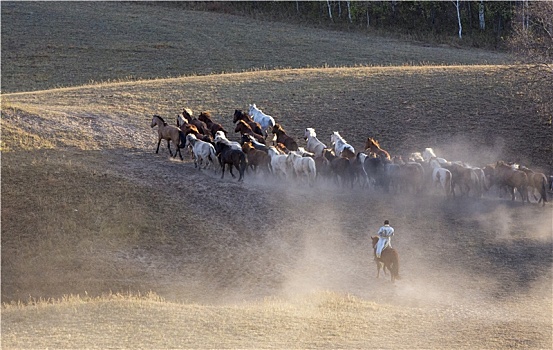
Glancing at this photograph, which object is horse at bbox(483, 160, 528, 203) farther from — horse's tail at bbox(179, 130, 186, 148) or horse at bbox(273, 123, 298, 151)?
horse's tail at bbox(179, 130, 186, 148)

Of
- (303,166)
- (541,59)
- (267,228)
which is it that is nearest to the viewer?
(267,228)

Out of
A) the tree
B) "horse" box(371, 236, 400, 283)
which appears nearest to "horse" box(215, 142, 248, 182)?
"horse" box(371, 236, 400, 283)

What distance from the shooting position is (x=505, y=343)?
1664cm

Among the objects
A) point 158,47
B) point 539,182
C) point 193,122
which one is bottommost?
point 539,182

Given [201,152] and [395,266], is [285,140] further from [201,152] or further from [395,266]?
[395,266]

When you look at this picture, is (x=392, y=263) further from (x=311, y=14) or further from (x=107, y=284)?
(x=311, y=14)

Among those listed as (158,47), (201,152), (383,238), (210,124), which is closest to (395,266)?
(383,238)

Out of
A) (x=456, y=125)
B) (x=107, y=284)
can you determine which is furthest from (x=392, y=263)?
(x=456, y=125)

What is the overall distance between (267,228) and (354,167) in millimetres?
4087

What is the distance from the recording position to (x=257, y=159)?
2805 cm

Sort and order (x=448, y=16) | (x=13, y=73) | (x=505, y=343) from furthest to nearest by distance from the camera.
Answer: (x=448, y=16) → (x=13, y=73) → (x=505, y=343)

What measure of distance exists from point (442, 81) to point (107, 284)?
2261 centimetres

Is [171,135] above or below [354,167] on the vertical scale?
above

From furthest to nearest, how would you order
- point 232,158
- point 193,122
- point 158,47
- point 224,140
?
point 158,47
point 193,122
point 224,140
point 232,158
